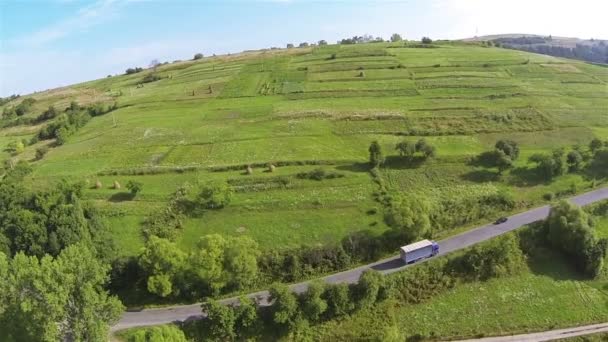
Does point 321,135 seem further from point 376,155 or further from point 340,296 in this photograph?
point 340,296

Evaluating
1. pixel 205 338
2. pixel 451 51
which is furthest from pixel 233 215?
pixel 451 51

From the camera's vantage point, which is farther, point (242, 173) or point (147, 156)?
point (147, 156)

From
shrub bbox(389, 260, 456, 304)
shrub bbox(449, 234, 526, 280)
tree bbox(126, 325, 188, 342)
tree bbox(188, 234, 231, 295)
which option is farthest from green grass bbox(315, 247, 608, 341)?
tree bbox(126, 325, 188, 342)

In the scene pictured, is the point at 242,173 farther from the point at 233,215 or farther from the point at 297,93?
the point at 297,93

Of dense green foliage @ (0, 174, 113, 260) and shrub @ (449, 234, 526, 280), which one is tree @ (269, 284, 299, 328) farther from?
dense green foliage @ (0, 174, 113, 260)

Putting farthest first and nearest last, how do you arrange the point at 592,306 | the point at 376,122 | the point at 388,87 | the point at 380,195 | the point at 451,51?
1. the point at 451,51
2. the point at 388,87
3. the point at 376,122
4. the point at 380,195
5. the point at 592,306

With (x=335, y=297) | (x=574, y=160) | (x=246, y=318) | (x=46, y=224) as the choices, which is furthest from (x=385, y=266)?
(x=574, y=160)
